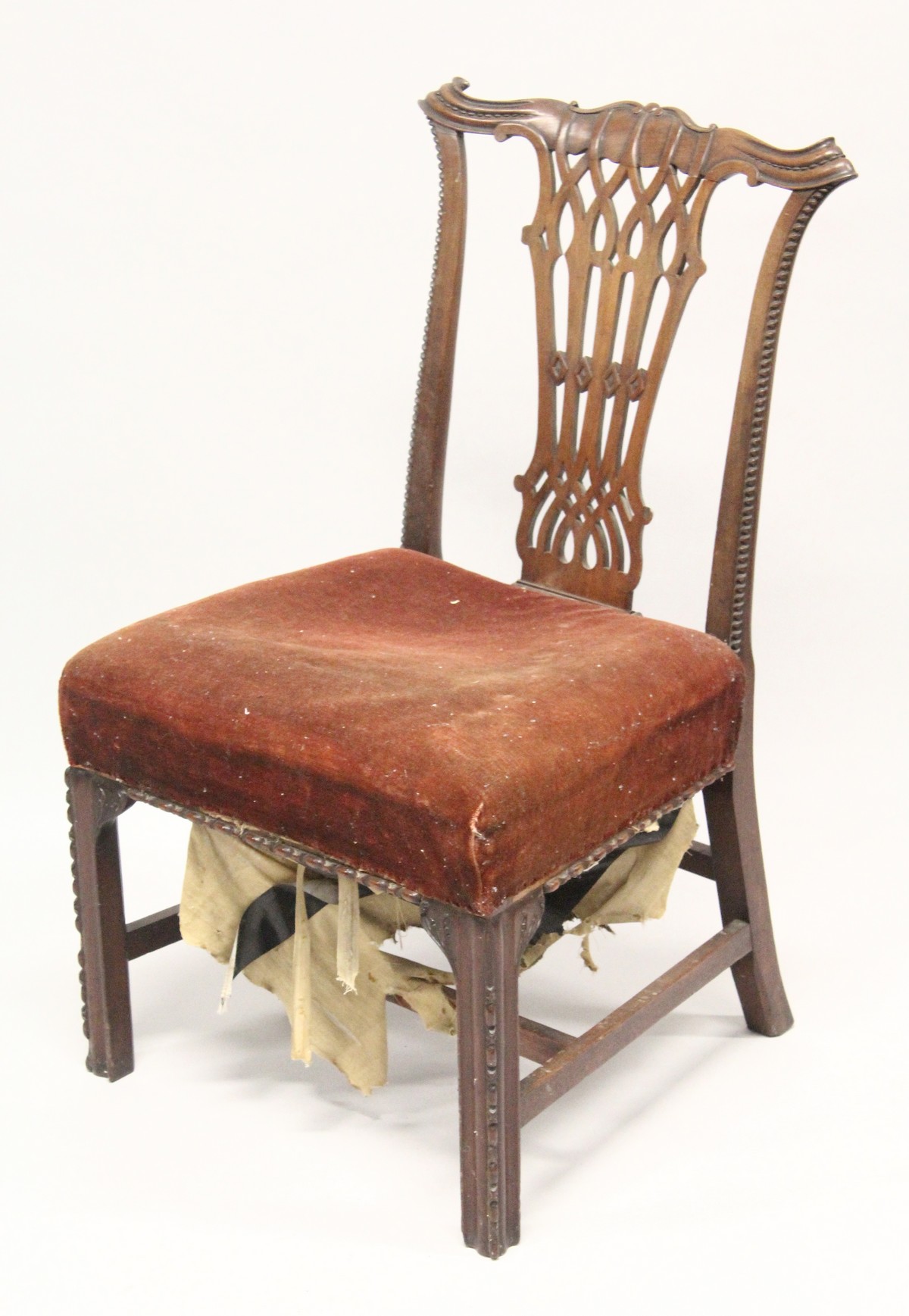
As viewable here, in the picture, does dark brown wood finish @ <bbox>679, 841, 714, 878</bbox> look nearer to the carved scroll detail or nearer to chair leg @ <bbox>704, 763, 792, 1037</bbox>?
chair leg @ <bbox>704, 763, 792, 1037</bbox>

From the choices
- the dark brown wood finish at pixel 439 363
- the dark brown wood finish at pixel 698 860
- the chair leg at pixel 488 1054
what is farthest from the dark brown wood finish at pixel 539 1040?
the dark brown wood finish at pixel 439 363

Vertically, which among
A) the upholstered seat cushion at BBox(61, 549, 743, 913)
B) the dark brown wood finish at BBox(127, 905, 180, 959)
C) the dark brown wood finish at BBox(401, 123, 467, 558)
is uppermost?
the dark brown wood finish at BBox(401, 123, 467, 558)

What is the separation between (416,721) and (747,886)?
1.91 feet

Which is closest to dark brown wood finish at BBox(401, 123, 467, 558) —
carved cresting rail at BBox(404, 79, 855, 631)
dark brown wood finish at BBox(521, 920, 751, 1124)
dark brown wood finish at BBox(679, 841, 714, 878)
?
carved cresting rail at BBox(404, 79, 855, 631)

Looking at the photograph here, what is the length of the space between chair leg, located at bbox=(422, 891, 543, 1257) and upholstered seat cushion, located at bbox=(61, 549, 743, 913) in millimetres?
35

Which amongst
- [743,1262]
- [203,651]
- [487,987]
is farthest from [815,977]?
[203,651]

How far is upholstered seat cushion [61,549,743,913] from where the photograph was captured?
1.60 metres

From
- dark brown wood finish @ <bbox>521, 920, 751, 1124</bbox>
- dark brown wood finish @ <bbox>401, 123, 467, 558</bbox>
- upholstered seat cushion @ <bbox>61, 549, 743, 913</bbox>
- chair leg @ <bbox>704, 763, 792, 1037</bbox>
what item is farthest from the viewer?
dark brown wood finish @ <bbox>401, 123, 467, 558</bbox>

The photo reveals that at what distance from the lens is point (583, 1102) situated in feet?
6.61

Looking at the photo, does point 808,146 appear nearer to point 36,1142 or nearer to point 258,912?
point 258,912

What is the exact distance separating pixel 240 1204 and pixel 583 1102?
403 mm

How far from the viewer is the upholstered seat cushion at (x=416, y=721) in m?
1.60

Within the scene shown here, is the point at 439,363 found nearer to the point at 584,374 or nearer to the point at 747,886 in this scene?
the point at 584,374

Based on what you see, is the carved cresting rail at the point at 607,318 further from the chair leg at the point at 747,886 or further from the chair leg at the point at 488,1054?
the chair leg at the point at 488,1054
